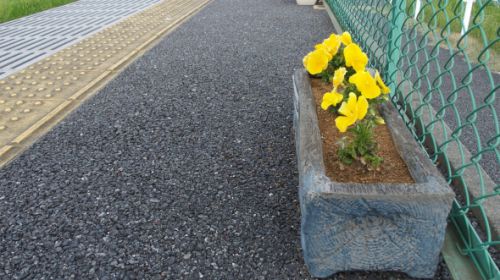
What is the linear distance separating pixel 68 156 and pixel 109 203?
663 millimetres

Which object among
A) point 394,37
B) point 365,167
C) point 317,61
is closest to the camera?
point 365,167

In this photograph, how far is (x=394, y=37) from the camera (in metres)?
2.74

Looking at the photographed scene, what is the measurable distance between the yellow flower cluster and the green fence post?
0.60 meters

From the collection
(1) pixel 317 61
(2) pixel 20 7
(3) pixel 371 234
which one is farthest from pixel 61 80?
(2) pixel 20 7

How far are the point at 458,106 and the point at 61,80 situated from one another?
348 cm

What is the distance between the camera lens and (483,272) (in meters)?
1.45

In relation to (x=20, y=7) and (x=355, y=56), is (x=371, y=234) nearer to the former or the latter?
(x=355, y=56)

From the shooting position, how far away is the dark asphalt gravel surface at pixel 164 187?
167cm

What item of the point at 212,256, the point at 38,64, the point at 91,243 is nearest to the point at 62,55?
the point at 38,64

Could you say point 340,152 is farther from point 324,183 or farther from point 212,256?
point 212,256

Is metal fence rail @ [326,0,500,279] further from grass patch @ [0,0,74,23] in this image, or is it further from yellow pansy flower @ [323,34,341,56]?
grass patch @ [0,0,74,23]

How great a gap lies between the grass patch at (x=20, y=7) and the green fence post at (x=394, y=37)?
21.3 ft

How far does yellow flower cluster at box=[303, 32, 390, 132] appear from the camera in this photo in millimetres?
1502

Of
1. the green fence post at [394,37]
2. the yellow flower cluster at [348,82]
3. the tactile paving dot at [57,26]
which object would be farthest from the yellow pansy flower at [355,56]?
the tactile paving dot at [57,26]
